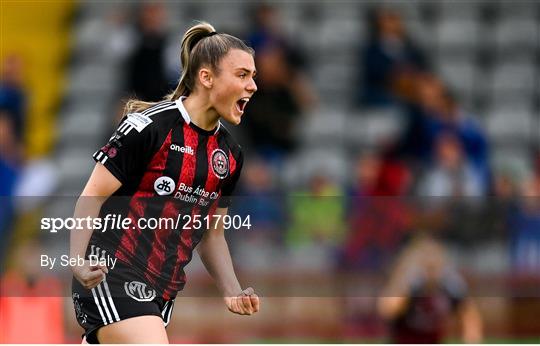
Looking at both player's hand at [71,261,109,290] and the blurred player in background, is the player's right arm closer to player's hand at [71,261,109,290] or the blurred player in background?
player's hand at [71,261,109,290]

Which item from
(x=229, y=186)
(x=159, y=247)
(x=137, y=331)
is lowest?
(x=137, y=331)

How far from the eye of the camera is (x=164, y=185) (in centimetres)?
439

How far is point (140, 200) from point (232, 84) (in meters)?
0.51

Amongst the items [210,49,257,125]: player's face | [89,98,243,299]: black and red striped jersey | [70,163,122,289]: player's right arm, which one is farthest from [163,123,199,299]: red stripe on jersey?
[70,163,122,289]: player's right arm

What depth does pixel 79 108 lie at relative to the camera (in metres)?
12.1

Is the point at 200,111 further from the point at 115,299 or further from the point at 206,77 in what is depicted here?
the point at 115,299

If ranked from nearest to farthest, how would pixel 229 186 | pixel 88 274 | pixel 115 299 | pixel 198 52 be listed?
pixel 88 274 < pixel 115 299 < pixel 198 52 < pixel 229 186

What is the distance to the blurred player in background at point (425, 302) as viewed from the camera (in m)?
7.47

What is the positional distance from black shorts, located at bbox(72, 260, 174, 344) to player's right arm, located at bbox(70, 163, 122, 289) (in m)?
0.09

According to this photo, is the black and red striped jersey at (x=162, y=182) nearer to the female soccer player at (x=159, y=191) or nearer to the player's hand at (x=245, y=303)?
the female soccer player at (x=159, y=191)

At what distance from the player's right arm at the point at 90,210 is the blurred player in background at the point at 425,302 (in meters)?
3.44

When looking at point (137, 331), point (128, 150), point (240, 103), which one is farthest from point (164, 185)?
point (137, 331)

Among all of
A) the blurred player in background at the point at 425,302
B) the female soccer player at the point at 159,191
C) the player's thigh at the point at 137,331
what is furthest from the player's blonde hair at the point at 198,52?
the blurred player in background at the point at 425,302

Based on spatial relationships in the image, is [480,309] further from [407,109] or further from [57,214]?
[57,214]
